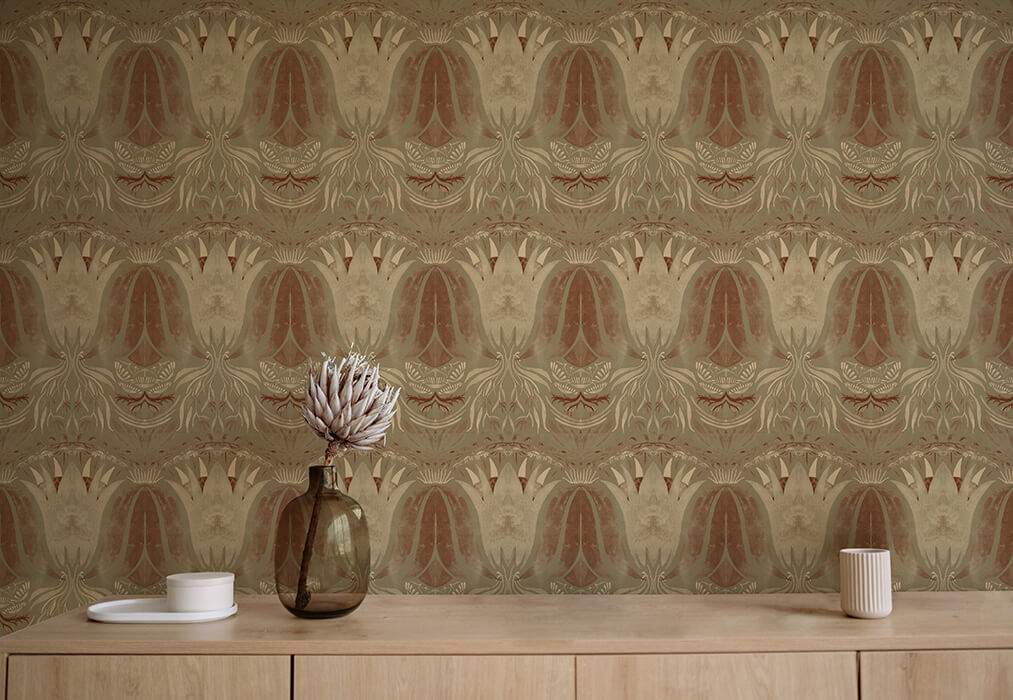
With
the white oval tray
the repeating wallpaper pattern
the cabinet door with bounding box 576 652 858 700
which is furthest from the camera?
the repeating wallpaper pattern

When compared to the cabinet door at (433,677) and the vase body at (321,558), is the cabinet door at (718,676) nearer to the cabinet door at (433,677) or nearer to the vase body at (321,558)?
the cabinet door at (433,677)

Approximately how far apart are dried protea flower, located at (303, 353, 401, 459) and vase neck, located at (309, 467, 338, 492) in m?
0.03

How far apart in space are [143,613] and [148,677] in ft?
0.61

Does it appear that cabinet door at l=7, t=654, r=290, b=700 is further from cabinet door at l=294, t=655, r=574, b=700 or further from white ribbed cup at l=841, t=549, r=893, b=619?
white ribbed cup at l=841, t=549, r=893, b=619

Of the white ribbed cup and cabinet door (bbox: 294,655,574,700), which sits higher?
the white ribbed cup

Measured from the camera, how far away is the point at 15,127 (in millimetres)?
1966

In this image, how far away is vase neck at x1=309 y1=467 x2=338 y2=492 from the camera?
168 centimetres

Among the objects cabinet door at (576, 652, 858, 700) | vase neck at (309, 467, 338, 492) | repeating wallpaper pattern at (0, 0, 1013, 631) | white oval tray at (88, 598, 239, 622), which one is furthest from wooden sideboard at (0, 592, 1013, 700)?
repeating wallpaper pattern at (0, 0, 1013, 631)

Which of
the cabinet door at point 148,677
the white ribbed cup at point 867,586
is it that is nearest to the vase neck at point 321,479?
the cabinet door at point 148,677

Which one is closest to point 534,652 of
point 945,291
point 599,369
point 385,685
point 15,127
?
point 385,685

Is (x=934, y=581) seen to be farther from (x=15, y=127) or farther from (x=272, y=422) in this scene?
(x=15, y=127)

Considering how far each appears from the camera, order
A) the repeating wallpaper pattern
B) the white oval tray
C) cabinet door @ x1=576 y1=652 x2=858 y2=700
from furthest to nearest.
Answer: the repeating wallpaper pattern, the white oval tray, cabinet door @ x1=576 y1=652 x2=858 y2=700

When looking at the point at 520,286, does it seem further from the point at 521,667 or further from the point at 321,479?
Answer: the point at 521,667

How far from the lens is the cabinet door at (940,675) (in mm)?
1457
